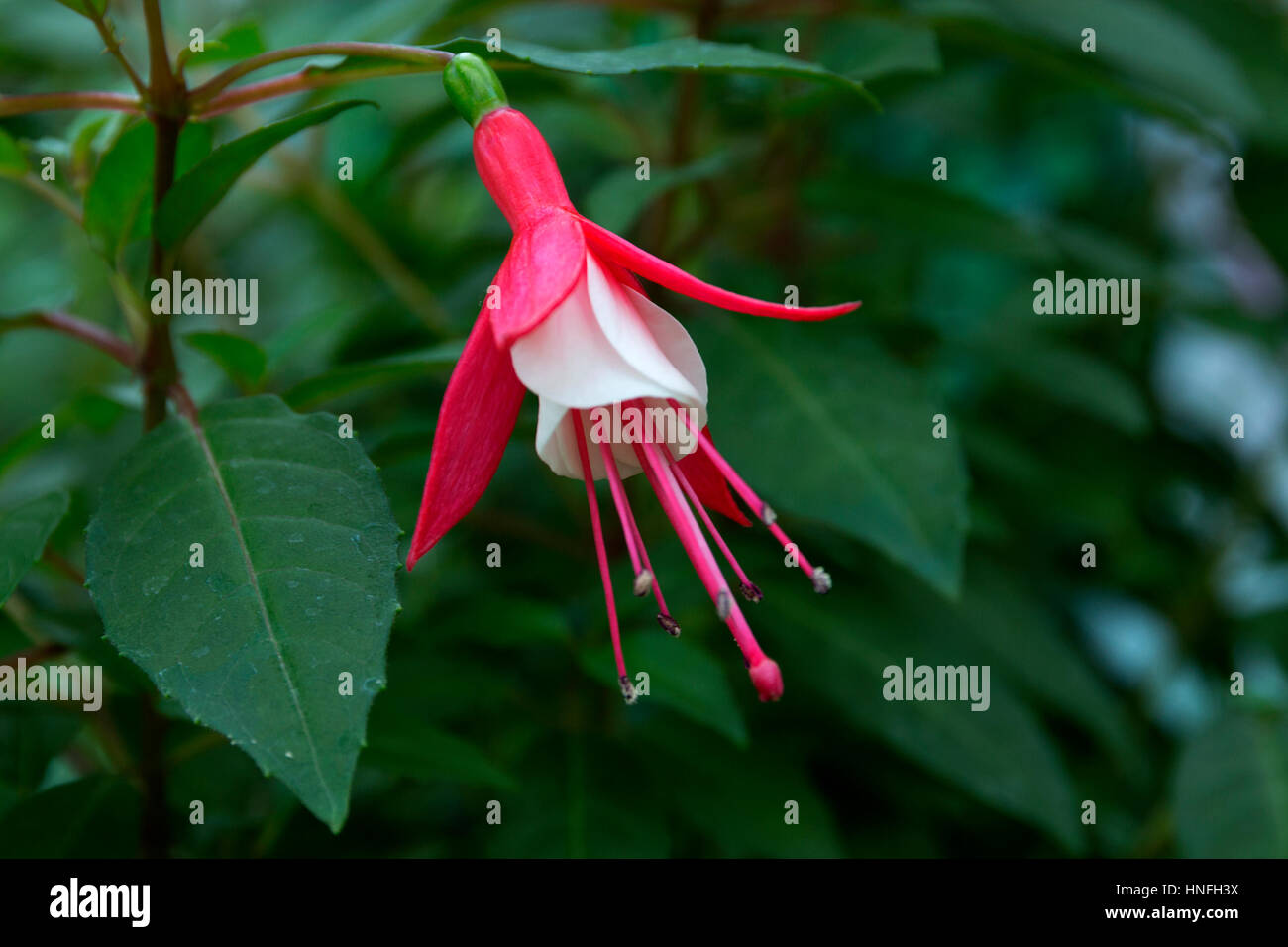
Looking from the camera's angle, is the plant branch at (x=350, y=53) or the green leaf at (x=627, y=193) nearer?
the plant branch at (x=350, y=53)

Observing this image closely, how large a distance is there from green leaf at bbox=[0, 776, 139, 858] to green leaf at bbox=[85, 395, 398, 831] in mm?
209

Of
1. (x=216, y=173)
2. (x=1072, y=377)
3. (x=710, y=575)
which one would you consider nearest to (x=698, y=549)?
(x=710, y=575)

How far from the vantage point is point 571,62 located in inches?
19.1

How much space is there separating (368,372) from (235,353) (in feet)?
0.28

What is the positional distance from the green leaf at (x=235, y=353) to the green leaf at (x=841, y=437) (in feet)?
1.02

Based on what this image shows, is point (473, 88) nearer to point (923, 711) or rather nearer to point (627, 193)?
point (627, 193)

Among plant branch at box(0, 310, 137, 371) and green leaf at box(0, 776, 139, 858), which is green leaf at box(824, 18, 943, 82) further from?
green leaf at box(0, 776, 139, 858)

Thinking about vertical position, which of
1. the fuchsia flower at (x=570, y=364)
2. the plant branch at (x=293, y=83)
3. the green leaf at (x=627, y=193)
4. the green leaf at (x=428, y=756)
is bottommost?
the green leaf at (x=428, y=756)

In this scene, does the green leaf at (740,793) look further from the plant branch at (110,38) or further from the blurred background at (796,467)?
the plant branch at (110,38)

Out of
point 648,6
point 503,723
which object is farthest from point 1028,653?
point 648,6

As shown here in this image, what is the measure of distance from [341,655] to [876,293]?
801 millimetres

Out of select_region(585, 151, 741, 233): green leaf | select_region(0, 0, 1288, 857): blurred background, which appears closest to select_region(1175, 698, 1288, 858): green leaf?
select_region(0, 0, 1288, 857): blurred background

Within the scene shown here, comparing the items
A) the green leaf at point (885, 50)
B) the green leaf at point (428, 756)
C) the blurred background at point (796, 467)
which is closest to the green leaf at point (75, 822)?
the blurred background at point (796, 467)

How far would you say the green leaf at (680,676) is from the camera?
2.18 ft
